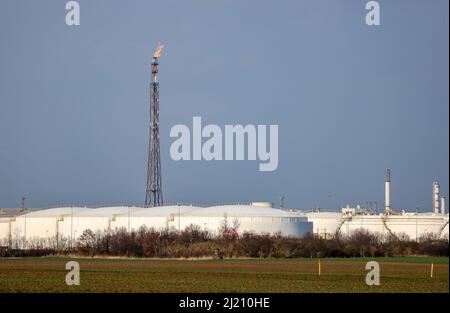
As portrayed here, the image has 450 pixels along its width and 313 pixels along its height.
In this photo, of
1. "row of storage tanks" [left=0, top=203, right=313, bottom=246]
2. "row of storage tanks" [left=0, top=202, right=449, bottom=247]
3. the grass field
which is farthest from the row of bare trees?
the grass field

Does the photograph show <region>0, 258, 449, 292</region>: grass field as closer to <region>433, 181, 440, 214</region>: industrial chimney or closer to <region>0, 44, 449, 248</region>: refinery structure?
<region>0, 44, 449, 248</region>: refinery structure

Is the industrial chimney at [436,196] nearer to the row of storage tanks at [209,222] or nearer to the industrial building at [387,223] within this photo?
the industrial building at [387,223]

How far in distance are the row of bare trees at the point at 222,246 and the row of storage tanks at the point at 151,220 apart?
345 centimetres

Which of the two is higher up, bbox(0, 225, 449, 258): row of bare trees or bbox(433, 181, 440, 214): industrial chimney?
bbox(433, 181, 440, 214): industrial chimney

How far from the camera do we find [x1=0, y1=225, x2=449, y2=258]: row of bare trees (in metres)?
99.1

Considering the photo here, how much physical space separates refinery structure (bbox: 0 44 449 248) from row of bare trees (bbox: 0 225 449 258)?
3.64 metres

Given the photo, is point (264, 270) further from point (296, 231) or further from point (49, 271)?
point (296, 231)

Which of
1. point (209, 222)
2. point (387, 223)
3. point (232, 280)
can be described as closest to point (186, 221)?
point (209, 222)

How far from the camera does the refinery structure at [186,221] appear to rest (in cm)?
11306

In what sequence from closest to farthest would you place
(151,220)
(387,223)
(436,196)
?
(151,220)
(387,223)
(436,196)

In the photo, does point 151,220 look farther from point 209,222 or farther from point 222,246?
point 222,246

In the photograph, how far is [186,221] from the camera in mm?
114312

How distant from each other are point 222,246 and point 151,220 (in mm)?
16563
